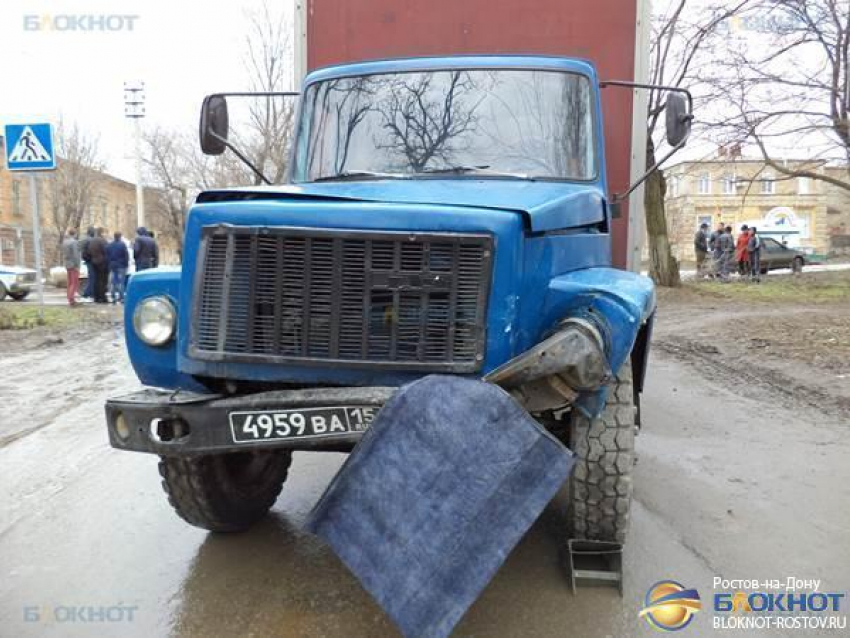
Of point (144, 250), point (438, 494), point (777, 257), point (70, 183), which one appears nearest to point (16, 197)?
point (70, 183)

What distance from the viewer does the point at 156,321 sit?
9.50ft

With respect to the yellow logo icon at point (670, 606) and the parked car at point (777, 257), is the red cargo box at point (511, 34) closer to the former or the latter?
the yellow logo icon at point (670, 606)

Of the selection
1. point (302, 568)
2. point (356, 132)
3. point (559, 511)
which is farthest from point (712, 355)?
point (302, 568)

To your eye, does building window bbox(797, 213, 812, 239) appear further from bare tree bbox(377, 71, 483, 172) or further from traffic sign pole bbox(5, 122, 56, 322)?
bare tree bbox(377, 71, 483, 172)

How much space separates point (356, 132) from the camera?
4.07 meters

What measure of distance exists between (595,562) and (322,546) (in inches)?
52.8

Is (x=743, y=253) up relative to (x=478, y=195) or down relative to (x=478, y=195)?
down

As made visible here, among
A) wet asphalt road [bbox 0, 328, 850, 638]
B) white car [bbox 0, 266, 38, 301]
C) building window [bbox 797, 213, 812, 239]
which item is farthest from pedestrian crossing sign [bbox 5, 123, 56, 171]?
building window [bbox 797, 213, 812, 239]

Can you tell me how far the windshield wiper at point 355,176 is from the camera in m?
3.69

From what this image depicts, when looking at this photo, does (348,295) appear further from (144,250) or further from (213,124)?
(144,250)

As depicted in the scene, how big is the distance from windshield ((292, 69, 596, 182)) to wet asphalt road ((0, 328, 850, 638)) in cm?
194

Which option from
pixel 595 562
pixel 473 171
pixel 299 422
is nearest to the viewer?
pixel 299 422

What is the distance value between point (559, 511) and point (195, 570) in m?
1.93

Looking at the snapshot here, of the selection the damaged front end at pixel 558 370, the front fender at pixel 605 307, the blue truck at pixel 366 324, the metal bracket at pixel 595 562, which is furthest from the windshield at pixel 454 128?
the metal bracket at pixel 595 562
